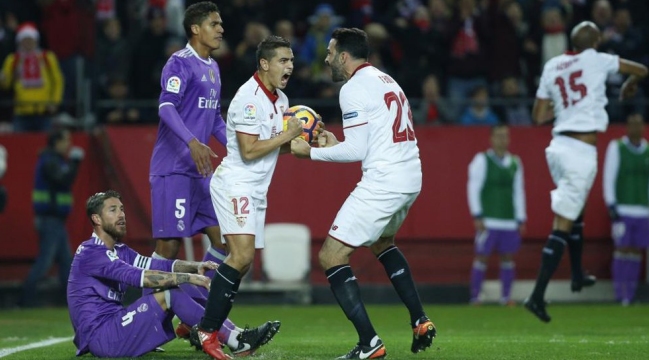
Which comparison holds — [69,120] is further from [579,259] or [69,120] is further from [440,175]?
[579,259]

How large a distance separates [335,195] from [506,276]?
112 inches

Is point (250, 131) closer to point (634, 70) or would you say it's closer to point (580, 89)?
point (580, 89)

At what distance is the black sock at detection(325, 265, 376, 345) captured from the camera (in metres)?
8.73

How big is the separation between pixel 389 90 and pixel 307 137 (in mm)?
746

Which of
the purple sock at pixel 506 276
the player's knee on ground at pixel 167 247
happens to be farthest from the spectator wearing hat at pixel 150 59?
the player's knee on ground at pixel 167 247

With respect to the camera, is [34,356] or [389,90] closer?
[389,90]

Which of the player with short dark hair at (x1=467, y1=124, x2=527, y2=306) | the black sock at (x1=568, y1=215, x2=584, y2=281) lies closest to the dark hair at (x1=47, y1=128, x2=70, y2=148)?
the player with short dark hair at (x1=467, y1=124, x2=527, y2=306)

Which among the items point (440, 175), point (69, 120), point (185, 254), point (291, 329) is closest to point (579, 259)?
point (291, 329)

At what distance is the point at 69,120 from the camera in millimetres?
17625

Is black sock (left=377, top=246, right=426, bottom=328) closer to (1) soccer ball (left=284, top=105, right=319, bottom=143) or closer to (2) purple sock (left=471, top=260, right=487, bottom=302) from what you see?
(1) soccer ball (left=284, top=105, right=319, bottom=143)

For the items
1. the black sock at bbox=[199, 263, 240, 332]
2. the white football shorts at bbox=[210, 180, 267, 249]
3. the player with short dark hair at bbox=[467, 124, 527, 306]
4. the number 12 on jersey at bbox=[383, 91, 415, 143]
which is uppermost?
the number 12 on jersey at bbox=[383, 91, 415, 143]

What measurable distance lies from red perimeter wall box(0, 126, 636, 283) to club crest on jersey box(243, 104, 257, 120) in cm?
886

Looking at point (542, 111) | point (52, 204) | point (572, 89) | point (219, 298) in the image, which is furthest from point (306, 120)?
point (52, 204)

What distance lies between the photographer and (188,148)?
32.6 ft
